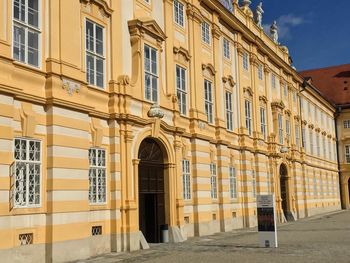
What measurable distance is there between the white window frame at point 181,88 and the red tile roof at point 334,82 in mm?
40758

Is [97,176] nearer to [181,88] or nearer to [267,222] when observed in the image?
[267,222]

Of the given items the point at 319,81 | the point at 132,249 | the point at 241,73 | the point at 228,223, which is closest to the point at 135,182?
the point at 132,249

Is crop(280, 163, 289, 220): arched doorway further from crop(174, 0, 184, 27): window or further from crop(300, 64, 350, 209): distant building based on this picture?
crop(300, 64, 350, 209): distant building

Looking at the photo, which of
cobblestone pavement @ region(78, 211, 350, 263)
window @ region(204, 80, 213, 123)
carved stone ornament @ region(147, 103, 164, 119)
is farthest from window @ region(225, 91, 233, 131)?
carved stone ornament @ region(147, 103, 164, 119)

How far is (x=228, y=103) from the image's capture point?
28.9 m

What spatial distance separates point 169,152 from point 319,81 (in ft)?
164

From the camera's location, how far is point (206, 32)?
88.0 feet

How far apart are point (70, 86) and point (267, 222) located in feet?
27.7

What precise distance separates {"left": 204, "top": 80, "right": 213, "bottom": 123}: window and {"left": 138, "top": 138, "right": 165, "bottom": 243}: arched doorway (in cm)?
562

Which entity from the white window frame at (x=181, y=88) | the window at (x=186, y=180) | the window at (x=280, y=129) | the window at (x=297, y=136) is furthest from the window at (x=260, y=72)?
the window at (x=186, y=180)

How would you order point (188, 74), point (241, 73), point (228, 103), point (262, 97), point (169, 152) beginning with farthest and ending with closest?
point (262, 97)
point (241, 73)
point (228, 103)
point (188, 74)
point (169, 152)

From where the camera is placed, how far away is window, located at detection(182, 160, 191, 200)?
22859 millimetres

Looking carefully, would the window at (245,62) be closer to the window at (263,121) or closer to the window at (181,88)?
the window at (263,121)

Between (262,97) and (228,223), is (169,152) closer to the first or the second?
(228,223)
